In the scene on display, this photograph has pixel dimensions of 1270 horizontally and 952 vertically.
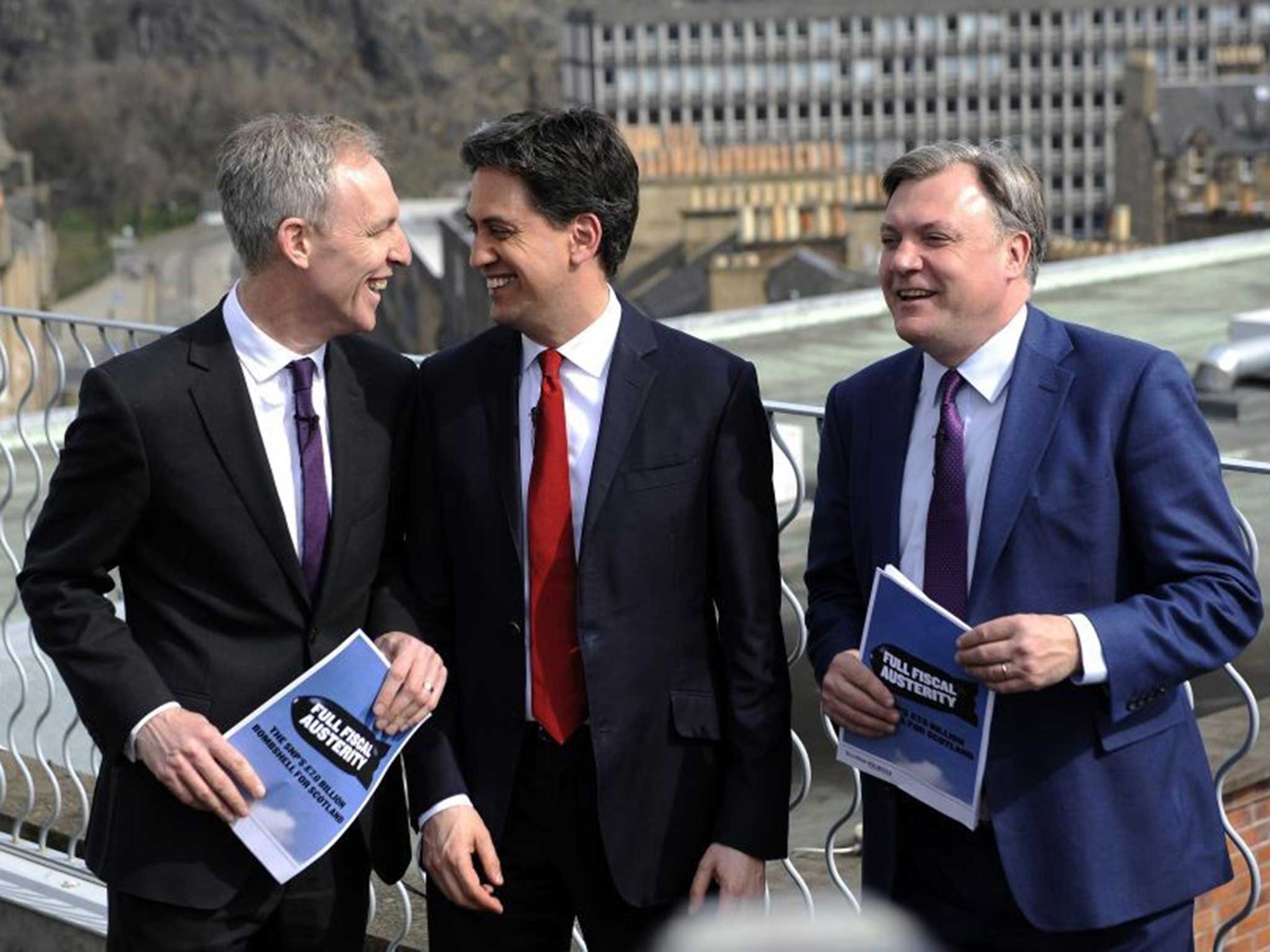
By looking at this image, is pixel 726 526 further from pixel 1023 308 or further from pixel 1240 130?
pixel 1240 130

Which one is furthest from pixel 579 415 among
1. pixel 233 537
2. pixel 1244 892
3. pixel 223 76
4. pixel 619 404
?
pixel 223 76

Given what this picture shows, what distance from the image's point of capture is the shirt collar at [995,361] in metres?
3.78

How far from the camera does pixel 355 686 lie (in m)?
3.98

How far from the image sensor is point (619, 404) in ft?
13.0

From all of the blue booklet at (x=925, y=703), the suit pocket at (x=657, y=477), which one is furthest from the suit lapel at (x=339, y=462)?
the blue booklet at (x=925, y=703)

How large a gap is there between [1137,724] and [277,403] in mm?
1559

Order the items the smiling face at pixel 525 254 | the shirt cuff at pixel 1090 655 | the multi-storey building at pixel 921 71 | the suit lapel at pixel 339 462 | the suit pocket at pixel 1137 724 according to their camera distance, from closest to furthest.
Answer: the shirt cuff at pixel 1090 655 → the suit pocket at pixel 1137 724 → the smiling face at pixel 525 254 → the suit lapel at pixel 339 462 → the multi-storey building at pixel 921 71

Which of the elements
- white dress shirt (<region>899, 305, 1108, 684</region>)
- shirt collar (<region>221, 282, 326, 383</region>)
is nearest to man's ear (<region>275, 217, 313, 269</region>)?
shirt collar (<region>221, 282, 326, 383</region>)

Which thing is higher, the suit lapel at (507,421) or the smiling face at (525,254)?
the smiling face at (525,254)

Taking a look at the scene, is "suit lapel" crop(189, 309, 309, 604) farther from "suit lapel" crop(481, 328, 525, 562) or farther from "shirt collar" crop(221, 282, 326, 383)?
"suit lapel" crop(481, 328, 525, 562)

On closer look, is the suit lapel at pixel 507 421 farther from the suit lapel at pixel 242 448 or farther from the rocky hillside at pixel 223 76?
the rocky hillside at pixel 223 76

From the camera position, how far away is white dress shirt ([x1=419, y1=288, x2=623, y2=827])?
4004 millimetres

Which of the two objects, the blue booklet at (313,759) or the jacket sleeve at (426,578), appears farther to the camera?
the jacket sleeve at (426,578)

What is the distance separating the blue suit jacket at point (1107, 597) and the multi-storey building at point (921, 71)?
142259 mm
